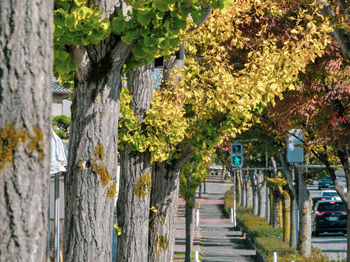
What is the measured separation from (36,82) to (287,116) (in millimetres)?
13195

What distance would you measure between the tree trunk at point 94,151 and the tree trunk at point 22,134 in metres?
3.79

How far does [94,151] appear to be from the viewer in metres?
6.93

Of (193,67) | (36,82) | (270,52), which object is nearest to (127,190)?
(193,67)

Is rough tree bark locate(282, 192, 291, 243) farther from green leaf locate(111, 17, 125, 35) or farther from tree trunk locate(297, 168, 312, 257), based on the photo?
green leaf locate(111, 17, 125, 35)

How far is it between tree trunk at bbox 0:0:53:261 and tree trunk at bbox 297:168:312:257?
21.2 m

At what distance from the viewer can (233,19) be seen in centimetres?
1419

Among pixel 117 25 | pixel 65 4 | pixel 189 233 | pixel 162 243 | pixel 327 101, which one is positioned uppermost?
pixel 65 4

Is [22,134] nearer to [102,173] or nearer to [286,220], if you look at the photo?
[102,173]

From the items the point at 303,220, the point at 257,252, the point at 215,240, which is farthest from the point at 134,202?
the point at 215,240

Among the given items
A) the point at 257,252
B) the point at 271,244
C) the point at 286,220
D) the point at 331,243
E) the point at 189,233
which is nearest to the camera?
the point at 189,233

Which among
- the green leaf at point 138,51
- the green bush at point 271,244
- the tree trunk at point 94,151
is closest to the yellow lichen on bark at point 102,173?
the tree trunk at point 94,151

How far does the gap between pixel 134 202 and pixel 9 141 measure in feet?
25.4

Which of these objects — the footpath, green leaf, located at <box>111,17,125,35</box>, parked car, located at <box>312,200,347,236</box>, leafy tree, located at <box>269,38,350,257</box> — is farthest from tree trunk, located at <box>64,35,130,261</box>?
parked car, located at <box>312,200,347,236</box>

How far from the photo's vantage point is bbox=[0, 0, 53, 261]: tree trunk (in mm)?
2975
